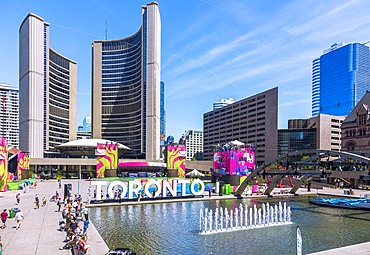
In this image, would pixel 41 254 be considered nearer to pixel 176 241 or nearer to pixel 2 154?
pixel 176 241

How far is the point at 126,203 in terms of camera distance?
40.0 meters

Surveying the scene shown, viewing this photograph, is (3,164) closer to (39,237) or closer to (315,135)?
(39,237)

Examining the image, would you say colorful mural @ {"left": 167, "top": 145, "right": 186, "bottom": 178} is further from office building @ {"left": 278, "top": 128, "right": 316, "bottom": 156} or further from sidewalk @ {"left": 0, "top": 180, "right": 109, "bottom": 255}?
office building @ {"left": 278, "top": 128, "right": 316, "bottom": 156}

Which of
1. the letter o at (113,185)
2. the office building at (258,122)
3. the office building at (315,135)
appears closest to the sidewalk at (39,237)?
the letter o at (113,185)

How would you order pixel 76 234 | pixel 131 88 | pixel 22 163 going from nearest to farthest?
pixel 76 234 → pixel 22 163 → pixel 131 88

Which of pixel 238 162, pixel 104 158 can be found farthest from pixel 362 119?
pixel 104 158

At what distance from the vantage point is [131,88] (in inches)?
6796

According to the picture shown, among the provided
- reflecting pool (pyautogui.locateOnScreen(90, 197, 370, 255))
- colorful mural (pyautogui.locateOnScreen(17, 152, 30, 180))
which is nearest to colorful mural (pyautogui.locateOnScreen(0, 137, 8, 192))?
reflecting pool (pyautogui.locateOnScreen(90, 197, 370, 255))

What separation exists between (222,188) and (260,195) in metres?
6.64

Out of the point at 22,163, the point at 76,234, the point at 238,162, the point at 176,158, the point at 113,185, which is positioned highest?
the point at 238,162

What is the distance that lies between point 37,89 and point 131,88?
5153 centimetres

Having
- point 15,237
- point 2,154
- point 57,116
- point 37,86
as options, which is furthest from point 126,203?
point 57,116

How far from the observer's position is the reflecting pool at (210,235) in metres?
20.6

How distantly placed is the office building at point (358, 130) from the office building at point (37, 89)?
122674 mm
